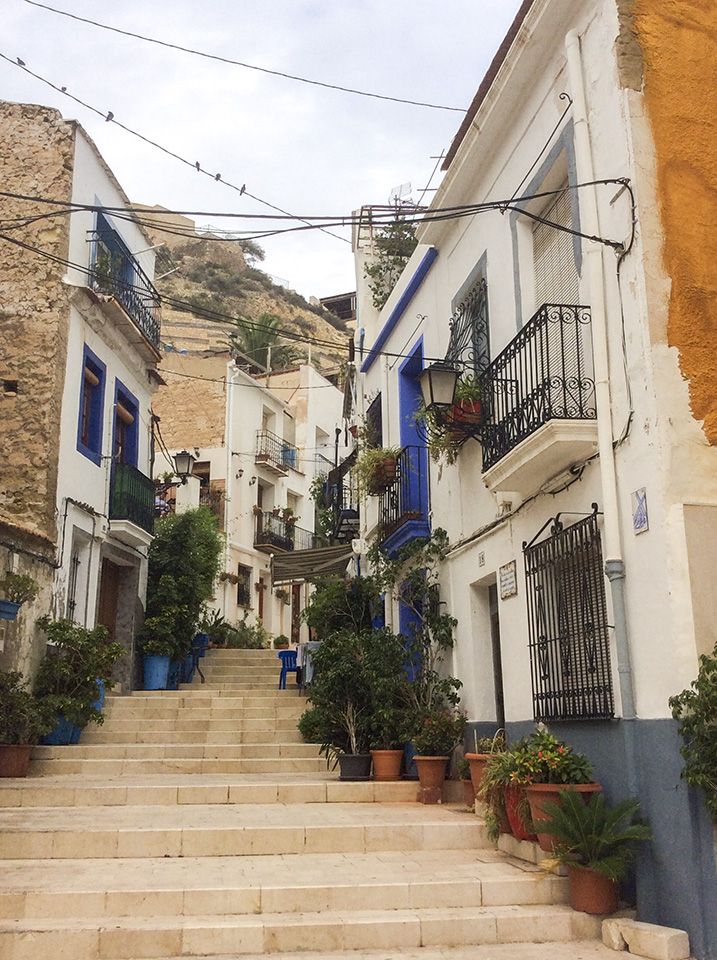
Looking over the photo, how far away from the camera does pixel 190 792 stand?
900 cm

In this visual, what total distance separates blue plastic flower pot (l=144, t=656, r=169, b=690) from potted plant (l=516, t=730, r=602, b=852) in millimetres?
10383

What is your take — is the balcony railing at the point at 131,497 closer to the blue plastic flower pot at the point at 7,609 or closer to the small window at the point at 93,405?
the small window at the point at 93,405

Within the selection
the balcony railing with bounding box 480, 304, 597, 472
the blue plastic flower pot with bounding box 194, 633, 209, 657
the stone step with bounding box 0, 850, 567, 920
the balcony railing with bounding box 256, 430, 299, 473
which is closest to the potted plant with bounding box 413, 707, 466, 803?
the stone step with bounding box 0, 850, 567, 920

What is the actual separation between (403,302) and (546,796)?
319 inches

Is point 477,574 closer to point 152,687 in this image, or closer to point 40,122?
point 152,687

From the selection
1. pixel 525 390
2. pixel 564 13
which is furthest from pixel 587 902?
pixel 564 13

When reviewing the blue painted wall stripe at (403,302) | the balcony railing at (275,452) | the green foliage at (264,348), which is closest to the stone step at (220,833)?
the blue painted wall stripe at (403,302)

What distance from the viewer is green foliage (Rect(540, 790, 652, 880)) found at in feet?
18.5

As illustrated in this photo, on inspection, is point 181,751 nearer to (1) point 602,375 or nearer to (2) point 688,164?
(1) point 602,375

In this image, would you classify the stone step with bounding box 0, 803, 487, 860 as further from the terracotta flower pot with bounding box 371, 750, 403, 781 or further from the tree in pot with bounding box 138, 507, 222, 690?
the tree in pot with bounding box 138, 507, 222, 690

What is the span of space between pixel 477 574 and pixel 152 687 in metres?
8.35

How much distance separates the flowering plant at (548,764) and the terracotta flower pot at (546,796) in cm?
9

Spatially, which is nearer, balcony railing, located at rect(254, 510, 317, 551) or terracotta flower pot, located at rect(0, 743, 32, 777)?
terracotta flower pot, located at rect(0, 743, 32, 777)

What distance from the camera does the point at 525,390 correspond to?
7.59m
